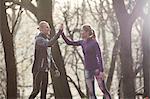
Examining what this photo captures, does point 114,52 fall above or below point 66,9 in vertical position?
below

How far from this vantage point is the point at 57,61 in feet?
21.2

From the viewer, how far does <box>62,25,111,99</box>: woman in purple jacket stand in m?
5.81

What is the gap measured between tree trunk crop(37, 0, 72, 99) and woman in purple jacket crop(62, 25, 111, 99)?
0.57 meters

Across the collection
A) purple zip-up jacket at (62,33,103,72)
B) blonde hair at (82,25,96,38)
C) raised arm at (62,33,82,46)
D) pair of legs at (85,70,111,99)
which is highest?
blonde hair at (82,25,96,38)

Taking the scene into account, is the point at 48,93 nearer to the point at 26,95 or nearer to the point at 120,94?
the point at 26,95

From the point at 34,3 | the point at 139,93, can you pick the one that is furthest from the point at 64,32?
the point at 139,93

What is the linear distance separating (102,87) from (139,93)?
999 millimetres

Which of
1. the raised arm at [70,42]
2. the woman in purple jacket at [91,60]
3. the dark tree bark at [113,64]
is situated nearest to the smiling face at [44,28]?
the raised arm at [70,42]

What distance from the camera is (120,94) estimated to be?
675 cm

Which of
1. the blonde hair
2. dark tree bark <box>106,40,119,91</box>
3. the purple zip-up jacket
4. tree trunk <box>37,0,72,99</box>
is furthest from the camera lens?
dark tree bark <box>106,40,119,91</box>

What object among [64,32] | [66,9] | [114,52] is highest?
[66,9]

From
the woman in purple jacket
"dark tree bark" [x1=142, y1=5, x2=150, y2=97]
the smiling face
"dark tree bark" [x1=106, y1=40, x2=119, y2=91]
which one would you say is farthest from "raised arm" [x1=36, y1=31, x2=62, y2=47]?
"dark tree bark" [x1=142, y1=5, x2=150, y2=97]

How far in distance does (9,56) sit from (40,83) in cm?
82

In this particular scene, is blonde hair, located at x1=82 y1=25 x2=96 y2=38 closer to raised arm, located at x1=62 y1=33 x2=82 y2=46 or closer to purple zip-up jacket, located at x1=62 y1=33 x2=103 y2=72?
purple zip-up jacket, located at x1=62 y1=33 x2=103 y2=72
